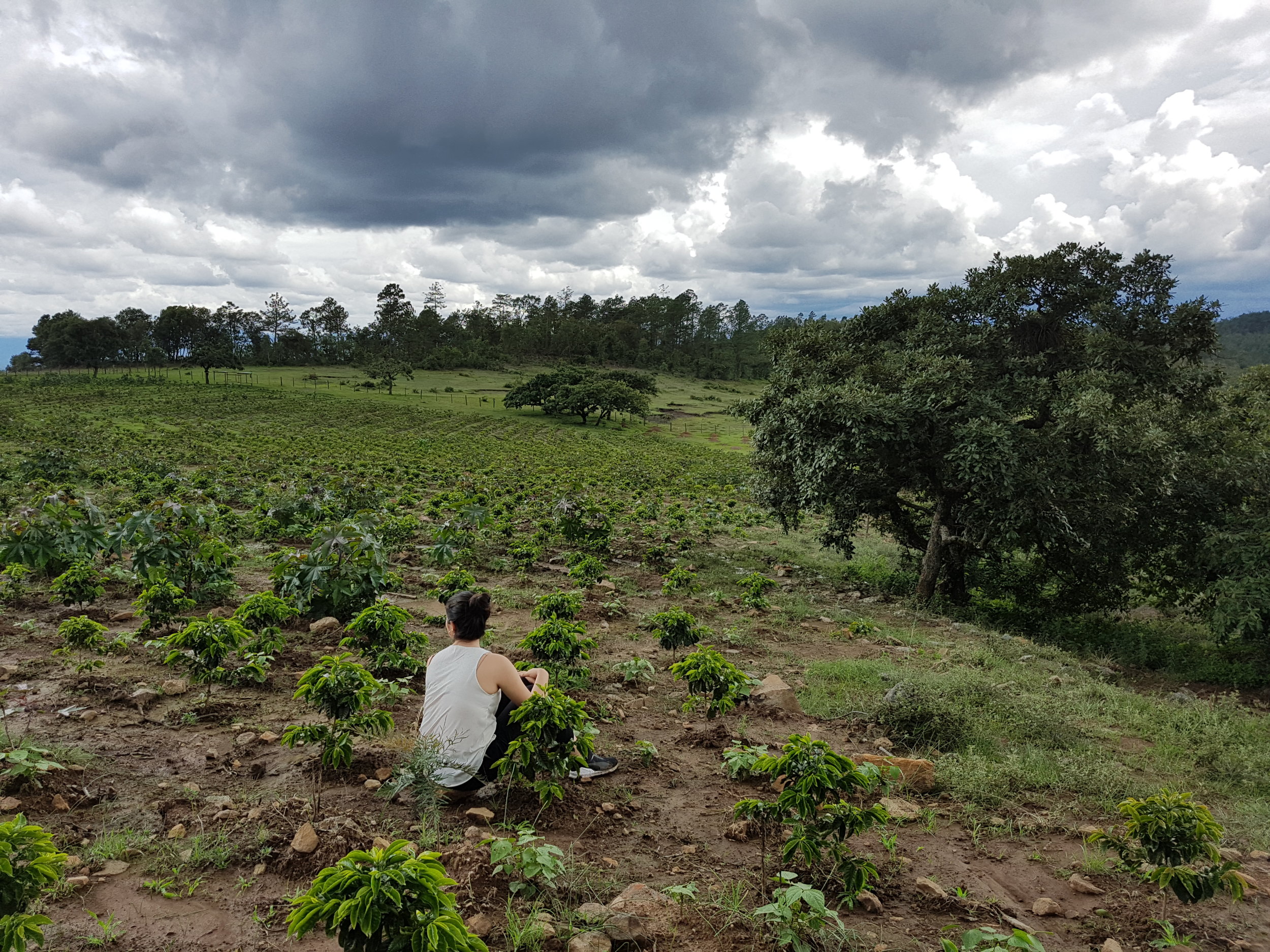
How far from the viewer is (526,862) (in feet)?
12.2

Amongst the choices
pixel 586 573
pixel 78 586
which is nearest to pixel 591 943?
pixel 78 586

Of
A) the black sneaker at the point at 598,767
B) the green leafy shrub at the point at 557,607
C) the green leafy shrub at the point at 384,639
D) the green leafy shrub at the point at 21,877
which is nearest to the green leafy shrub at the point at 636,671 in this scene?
the green leafy shrub at the point at 557,607

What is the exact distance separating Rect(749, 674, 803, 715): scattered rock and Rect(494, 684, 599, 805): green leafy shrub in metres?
2.83

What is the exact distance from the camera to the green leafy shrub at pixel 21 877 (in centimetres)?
251

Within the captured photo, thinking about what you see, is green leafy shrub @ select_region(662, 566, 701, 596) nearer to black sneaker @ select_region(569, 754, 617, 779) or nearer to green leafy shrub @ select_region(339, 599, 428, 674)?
green leafy shrub @ select_region(339, 599, 428, 674)

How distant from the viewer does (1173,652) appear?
1200cm

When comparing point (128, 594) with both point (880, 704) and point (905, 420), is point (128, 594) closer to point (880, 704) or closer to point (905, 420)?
point (880, 704)

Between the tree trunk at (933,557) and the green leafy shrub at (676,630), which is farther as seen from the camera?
the tree trunk at (933,557)

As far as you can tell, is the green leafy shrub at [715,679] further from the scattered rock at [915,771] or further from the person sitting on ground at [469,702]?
the person sitting on ground at [469,702]

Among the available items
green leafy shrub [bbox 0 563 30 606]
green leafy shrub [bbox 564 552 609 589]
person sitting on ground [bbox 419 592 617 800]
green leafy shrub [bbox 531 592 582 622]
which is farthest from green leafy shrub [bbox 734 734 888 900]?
green leafy shrub [bbox 0 563 30 606]

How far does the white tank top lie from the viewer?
4.71 meters

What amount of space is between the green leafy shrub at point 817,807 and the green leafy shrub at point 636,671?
3.39 metres

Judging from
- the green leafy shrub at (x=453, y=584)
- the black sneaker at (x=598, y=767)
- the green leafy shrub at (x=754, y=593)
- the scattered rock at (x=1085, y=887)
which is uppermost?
the green leafy shrub at (x=453, y=584)

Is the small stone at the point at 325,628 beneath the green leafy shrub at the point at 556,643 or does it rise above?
beneath
